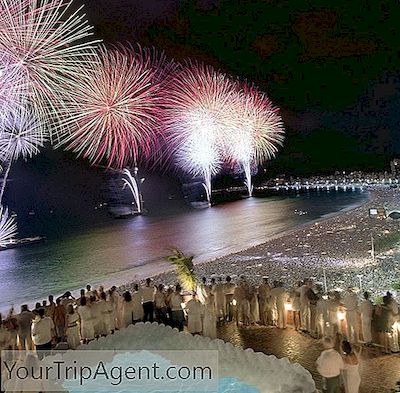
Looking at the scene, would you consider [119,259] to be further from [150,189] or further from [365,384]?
[150,189]

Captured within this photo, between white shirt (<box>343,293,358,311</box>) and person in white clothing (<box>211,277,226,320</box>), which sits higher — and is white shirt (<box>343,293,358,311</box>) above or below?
above

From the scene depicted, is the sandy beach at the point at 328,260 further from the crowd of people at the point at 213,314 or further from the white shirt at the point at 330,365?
the white shirt at the point at 330,365

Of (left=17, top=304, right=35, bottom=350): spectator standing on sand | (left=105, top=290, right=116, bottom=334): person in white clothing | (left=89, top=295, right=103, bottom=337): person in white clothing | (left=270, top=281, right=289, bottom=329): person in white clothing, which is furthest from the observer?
(left=105, top=290, right=116, bottom=334): person in white clothing

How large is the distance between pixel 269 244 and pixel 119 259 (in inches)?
558

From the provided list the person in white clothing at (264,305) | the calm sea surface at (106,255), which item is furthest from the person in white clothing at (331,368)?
the calm sea surface at (106,255)

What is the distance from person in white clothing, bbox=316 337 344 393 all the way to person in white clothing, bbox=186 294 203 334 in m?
3.70

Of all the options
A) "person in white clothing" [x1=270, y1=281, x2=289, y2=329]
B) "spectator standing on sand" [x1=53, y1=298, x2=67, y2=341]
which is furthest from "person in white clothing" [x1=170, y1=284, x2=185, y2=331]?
"spectator standing on sand" [x1=53, y1=298, x2=67, y2=341]

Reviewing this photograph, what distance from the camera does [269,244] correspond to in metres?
26.3

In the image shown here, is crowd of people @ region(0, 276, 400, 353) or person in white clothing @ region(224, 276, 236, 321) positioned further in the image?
person in white clothing @ region(224, 276, 236, 321)

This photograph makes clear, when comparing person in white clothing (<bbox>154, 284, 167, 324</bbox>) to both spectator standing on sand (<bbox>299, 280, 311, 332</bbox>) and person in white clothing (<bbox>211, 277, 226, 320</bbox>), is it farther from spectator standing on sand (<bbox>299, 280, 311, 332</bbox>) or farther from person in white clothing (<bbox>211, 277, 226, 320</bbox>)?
spectator standing on sand (<bbox>299, 280, 311, 332</bbox>)

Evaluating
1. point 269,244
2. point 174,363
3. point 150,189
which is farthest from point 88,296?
point 150,189

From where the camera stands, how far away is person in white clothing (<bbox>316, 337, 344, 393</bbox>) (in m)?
7.19

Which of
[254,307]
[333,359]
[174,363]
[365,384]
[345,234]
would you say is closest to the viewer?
[333,359]

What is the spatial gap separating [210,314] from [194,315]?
0.34 m
